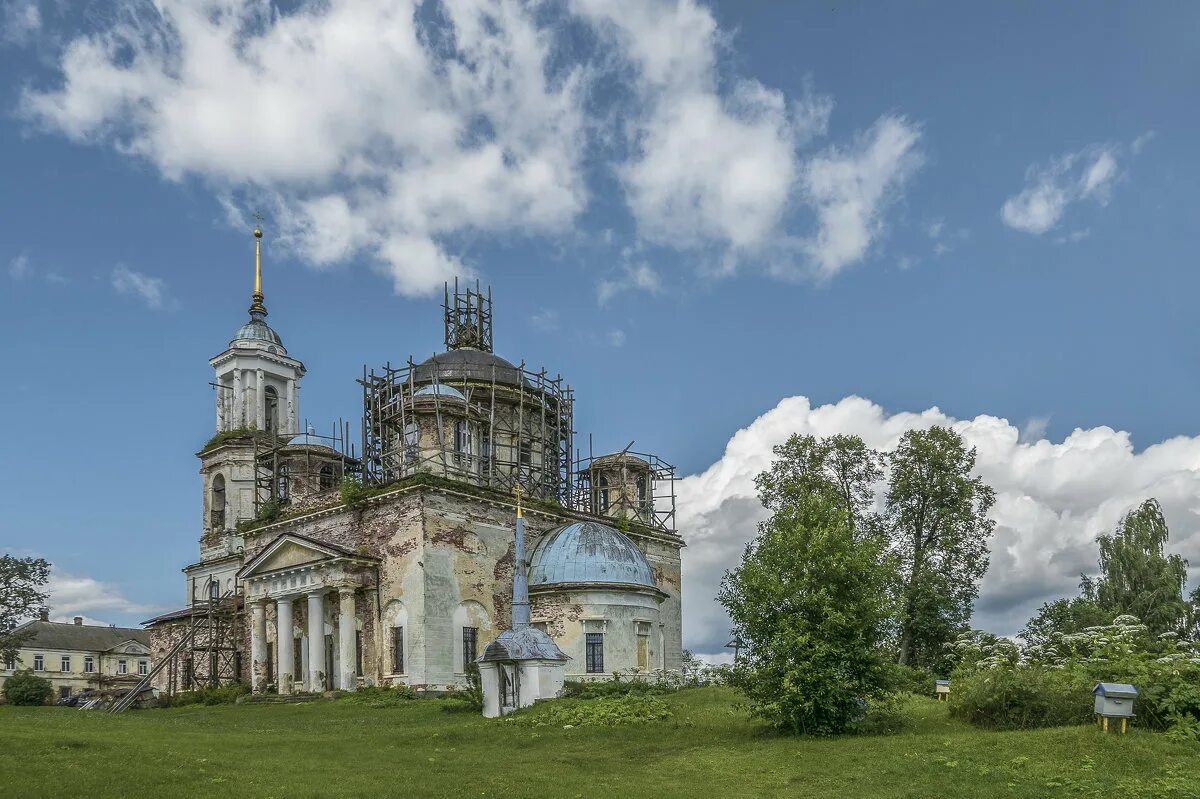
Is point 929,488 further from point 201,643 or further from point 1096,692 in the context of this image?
point 201,643

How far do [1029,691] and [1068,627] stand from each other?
25074mm

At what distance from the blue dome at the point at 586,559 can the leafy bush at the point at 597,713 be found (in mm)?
9935

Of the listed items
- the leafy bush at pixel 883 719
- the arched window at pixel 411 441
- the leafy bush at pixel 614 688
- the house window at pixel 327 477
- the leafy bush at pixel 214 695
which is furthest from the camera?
the house window at pixel 327 477

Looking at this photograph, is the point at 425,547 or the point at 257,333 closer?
the point at 425,547

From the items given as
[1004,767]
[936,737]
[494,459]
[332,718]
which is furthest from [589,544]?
[1004,767]

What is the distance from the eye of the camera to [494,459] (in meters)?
44.2

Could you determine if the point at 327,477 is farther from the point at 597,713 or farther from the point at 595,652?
the point at 597,713

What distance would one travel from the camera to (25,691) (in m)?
55.7

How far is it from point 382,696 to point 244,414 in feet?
79.1

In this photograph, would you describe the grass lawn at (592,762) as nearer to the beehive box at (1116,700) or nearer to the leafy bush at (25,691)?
the beehive box at (1116,700)

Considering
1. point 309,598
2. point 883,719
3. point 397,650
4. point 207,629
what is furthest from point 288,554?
point 883,719

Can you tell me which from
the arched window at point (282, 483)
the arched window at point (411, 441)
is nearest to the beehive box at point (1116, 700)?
the arched window at point (411, 441)

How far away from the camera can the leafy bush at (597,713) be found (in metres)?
25.1

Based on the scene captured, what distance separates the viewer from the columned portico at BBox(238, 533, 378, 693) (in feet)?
124
